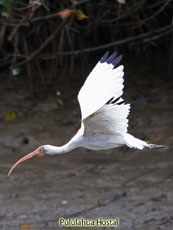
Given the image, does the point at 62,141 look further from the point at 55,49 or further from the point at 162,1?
the point at 162,1

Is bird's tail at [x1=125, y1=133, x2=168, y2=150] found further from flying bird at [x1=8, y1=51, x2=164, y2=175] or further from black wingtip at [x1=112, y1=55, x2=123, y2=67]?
black wingtip at [x1=112, y1=55, x2=123, y2=67]

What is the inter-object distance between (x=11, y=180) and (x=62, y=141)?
127 cm

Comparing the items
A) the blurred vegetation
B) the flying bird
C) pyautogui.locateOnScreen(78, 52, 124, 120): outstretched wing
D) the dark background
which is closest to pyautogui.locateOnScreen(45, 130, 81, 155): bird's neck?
the flying bird

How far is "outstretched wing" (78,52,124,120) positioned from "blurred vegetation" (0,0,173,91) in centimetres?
322

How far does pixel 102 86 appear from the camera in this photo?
5.39 m

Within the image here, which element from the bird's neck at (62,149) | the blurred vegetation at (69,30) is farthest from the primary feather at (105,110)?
the blurred vegetation at (69,30)

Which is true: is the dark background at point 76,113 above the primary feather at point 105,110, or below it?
below

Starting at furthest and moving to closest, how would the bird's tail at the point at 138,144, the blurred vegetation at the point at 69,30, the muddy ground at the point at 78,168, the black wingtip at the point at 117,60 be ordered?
the blurred vegetation at the point at 69,30, the muddy ground at the point at 78,168, the black wingtip at the point at 117,60, the bird's tail at the point at 138,144

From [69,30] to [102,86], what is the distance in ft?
15.1

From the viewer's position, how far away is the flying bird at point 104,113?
5.11 meters

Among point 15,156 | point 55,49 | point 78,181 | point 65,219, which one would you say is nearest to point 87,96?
point 65,219

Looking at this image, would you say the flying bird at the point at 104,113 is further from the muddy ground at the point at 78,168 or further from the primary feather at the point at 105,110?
the muddy ground at the point at 78,168

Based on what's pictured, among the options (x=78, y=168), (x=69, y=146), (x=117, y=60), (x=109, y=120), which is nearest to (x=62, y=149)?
(x=69, y=146)

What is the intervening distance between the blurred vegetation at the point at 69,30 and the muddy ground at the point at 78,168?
57cm
